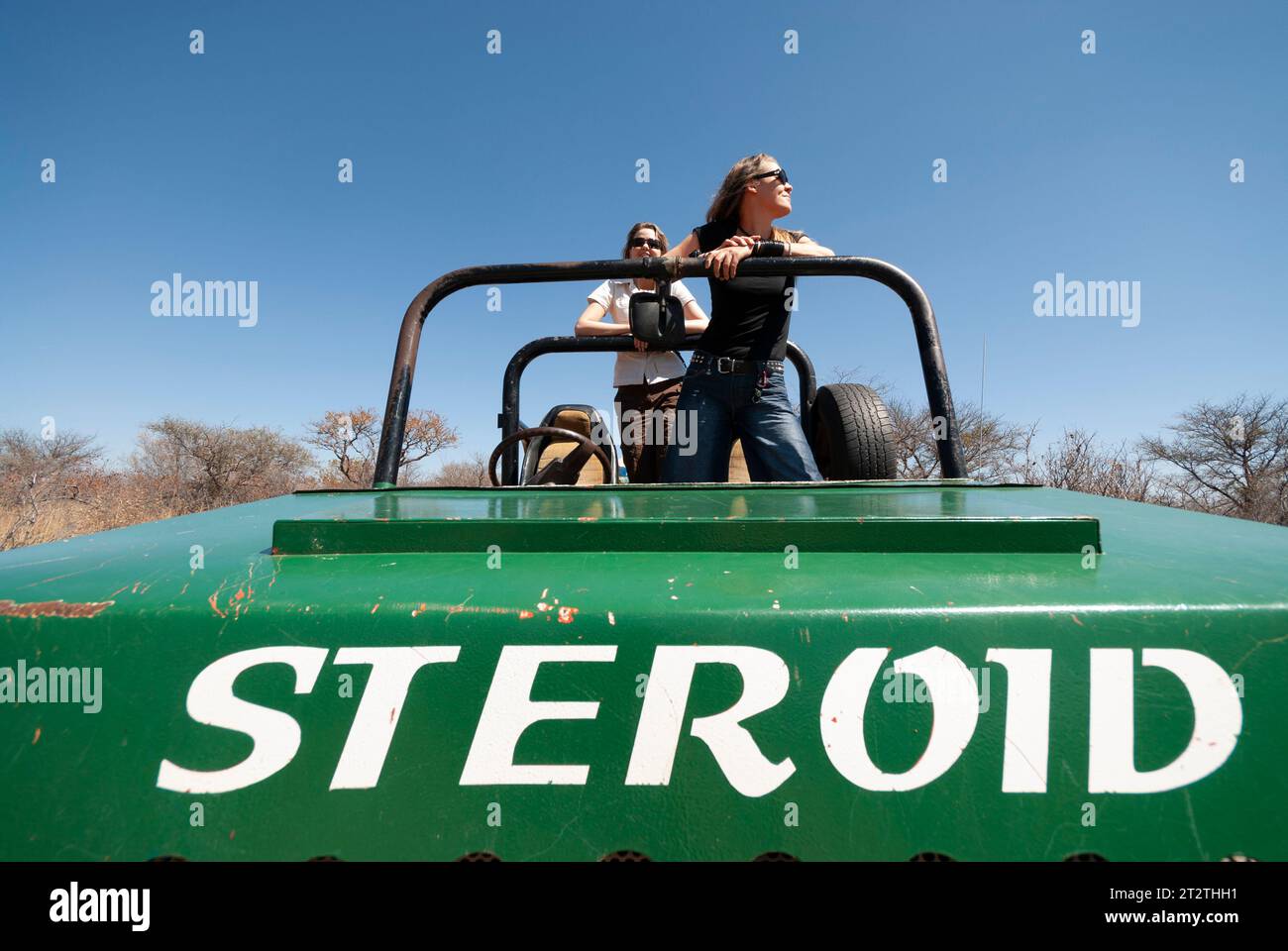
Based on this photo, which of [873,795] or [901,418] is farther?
[901,418]

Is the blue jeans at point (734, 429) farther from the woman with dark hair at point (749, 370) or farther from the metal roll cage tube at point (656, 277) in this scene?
the metal roll cage tube at point (656, 277)

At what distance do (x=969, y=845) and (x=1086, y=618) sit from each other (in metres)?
0.22

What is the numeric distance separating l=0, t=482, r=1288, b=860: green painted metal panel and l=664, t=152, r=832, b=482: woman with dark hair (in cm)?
143

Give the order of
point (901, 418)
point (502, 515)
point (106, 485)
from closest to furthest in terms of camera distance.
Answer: point (502, 515), point (901, 418), point (106, 485)

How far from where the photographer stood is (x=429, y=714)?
56cm

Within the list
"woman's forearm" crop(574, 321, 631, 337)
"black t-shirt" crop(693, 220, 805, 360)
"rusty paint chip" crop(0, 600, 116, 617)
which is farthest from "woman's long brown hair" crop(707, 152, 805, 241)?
"rusty paint chip" crop(0, 600, 116, 617)

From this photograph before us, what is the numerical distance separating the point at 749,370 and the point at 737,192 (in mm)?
624

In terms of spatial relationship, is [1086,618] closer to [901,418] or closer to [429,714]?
[429,714]

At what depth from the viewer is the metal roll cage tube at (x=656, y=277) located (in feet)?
5.79

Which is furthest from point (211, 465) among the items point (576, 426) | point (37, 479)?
point (576, 426)

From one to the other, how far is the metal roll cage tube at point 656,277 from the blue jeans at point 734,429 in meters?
0.36

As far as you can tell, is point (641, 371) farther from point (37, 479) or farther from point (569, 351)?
point (37, 479)
